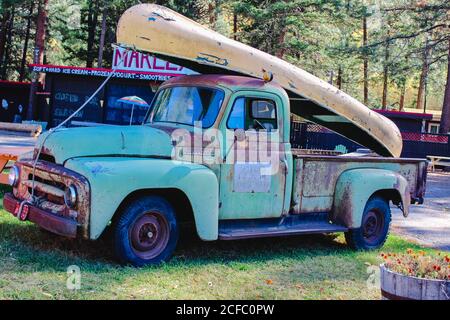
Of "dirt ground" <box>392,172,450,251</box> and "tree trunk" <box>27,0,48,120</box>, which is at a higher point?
"tree trunk" <box>27,0,48,120</box>

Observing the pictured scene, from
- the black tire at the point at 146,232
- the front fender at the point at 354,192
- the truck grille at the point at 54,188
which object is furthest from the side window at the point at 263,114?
the truck grille at the point at 54,188

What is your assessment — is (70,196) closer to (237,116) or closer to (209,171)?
(209,171)

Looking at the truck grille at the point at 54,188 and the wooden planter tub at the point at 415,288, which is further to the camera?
the truck grille at the point at 54,188

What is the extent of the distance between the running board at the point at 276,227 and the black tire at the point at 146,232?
0.61 m

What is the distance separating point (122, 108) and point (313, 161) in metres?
21.8

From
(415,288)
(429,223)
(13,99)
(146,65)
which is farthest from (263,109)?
(13,99)

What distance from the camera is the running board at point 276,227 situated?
6.78m

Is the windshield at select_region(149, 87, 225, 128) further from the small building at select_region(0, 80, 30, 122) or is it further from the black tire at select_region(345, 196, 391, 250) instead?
the small building at select_region(0, 80, 30, 122)

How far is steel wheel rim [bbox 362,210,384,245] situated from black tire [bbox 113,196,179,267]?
126 inches

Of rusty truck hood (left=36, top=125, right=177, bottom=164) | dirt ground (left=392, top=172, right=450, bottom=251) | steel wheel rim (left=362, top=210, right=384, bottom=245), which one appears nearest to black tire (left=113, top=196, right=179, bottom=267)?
rusty truck hood (left=36, top=125, right=177, bottom=164)

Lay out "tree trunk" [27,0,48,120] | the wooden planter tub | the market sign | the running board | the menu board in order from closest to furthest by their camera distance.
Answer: the wooden planter tub
the running board
the market sign
the menu board
"tree trunk" [27,0,48,120]

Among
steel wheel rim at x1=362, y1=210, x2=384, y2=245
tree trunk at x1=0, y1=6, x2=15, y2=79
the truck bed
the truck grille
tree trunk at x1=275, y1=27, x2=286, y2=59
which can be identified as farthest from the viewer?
tree trunk at x1=0, y1=6, x2=15, y2=79

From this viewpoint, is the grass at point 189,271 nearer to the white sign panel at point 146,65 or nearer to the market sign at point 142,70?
the market sign at point 142,70

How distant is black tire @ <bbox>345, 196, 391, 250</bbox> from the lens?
26.9 ft
